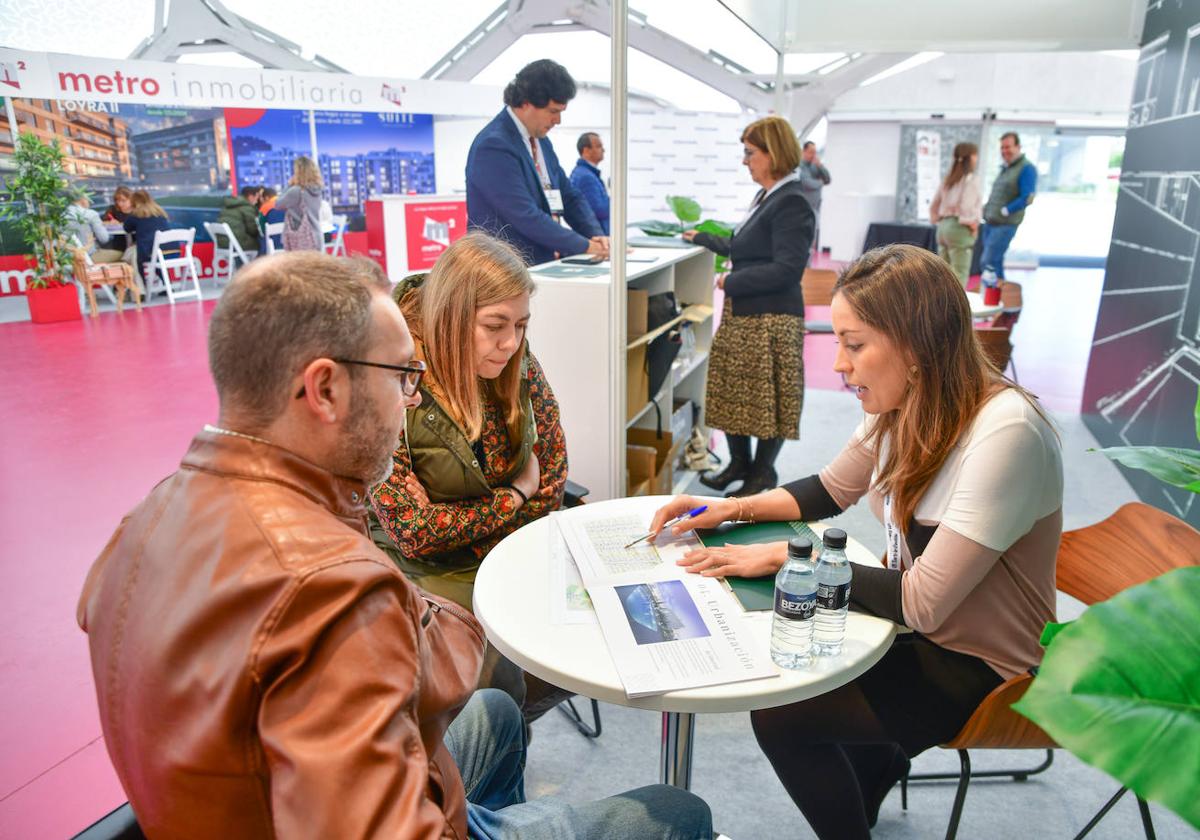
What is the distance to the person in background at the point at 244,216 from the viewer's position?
10125 millimetres

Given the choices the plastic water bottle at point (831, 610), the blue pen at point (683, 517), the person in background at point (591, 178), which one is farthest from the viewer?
the person in background at point (591, 178)

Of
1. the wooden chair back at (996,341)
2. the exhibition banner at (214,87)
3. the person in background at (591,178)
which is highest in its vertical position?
the exhibition banner at (214,87)

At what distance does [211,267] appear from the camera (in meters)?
10.5

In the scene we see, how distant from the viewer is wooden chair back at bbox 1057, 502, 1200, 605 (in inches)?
66.7

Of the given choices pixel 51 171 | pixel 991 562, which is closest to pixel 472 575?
pixel 991 562

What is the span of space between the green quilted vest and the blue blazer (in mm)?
6764

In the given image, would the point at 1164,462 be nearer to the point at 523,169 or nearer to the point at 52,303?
the point at 523,169

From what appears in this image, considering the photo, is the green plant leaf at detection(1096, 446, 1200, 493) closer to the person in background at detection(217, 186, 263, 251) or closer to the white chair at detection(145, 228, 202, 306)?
the white chair at detection(145, 228, 202, 306)

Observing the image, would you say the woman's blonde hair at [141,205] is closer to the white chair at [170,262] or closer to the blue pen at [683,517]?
the white chair at [170,262]

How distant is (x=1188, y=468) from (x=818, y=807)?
917 mm

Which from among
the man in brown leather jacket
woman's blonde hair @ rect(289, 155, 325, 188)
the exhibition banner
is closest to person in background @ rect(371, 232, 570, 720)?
the man in brown leather jacket

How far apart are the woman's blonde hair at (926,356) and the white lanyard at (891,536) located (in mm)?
56

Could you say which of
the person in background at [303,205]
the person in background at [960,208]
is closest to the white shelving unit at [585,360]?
the person in background at [960,208]

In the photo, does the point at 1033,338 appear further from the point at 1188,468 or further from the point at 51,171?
the point at 51,171
